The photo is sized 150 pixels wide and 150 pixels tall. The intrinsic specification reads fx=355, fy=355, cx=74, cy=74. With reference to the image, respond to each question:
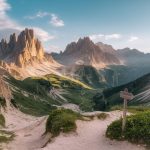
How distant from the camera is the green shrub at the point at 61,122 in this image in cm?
4330

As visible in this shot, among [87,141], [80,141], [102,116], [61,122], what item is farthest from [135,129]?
[102,116]

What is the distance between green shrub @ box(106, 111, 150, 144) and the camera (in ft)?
122

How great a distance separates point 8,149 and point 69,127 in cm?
770

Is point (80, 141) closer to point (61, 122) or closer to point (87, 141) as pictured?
point (87, 141)

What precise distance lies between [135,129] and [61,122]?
10651mm

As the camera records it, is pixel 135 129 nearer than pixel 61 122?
Yes

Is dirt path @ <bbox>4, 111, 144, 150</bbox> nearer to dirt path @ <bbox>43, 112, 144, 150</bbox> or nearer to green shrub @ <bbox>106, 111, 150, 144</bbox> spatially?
dirt path @ <bbox>43, 112, 144, 150</bbox>

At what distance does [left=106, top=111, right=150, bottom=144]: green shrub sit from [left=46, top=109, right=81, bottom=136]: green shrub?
18.7 ft

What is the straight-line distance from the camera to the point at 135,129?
37.7m

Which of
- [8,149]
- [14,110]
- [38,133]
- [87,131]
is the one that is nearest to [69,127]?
[87,131]

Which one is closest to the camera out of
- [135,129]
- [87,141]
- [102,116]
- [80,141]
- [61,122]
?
[135,129]

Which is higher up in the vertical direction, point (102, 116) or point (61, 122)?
point (102, 116)

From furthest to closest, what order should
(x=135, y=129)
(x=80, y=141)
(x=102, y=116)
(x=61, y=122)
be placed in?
(x=102, y=116), (x=61, y=122), (x=80, y=141), (x=135, y=129)

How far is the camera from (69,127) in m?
43.4
